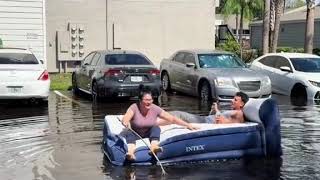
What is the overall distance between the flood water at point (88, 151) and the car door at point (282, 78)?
3.21m

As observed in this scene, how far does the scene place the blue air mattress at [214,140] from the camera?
8531mm

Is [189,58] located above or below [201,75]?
above

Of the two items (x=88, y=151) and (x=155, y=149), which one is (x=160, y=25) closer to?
(x=88, y=151)

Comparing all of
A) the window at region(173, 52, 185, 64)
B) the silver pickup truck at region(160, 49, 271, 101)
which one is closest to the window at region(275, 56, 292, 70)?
the silver pickup truck at region(160, 49, 271, 101)

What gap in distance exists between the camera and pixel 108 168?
845cm

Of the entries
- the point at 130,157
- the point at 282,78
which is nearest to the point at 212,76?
the point at 282,78

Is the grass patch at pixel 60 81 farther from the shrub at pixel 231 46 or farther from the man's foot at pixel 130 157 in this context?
the man's foot at pixel 130 157

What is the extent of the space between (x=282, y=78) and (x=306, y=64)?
0.85m

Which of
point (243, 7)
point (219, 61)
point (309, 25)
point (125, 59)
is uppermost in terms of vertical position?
point (243, 7)

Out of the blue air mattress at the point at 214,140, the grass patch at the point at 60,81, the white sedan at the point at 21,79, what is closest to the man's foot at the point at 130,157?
the blue air mattress at the point at 214,140

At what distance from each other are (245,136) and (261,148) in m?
0.36

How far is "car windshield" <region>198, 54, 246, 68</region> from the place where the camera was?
1830 cm

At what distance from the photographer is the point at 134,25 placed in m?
26.7

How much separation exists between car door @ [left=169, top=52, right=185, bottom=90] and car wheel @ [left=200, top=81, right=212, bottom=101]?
1624 millimetres
